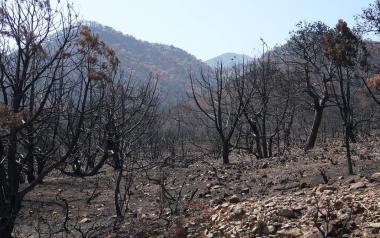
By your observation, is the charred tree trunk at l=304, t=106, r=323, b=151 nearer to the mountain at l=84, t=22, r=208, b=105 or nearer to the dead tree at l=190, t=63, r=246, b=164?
the dead tree at l=190, t=63, r=246, b=164

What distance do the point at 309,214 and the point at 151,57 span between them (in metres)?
119

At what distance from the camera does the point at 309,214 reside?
734 cm

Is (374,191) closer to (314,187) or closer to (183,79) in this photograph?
(314,187)

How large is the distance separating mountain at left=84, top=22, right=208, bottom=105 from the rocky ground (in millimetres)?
91328

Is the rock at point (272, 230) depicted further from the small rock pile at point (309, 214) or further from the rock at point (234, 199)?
the rock at point (234, 199)

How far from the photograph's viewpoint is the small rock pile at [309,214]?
6.63m

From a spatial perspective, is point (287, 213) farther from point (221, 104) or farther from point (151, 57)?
point (151, 57)

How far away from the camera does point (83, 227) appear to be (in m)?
9.48

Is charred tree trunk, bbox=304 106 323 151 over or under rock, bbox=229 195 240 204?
over

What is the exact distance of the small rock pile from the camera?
6633 millimetres

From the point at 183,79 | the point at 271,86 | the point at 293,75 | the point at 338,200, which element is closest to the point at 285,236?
the point at 338,200

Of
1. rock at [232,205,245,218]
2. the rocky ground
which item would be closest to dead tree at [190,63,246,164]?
the rocky ground

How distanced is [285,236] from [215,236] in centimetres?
117

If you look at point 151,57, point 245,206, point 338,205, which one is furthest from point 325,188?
point 151,57
